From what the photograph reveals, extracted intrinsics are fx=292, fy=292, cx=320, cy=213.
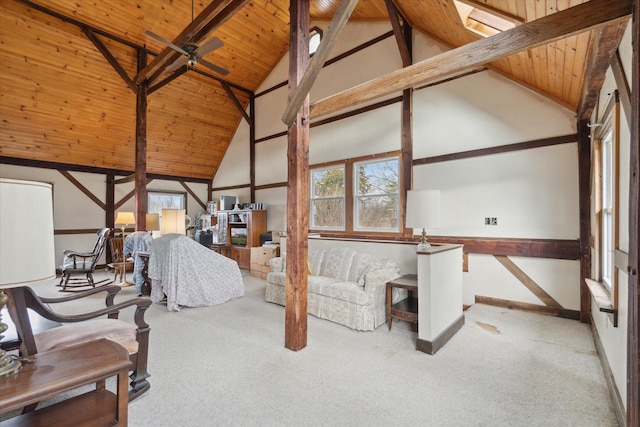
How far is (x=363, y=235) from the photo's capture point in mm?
5652

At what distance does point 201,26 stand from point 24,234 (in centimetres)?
456

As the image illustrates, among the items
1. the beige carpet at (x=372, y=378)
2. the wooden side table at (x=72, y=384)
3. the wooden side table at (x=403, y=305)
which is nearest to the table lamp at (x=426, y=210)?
the wooden side table at (x=403, y=305)

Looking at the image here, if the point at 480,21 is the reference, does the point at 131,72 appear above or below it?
above

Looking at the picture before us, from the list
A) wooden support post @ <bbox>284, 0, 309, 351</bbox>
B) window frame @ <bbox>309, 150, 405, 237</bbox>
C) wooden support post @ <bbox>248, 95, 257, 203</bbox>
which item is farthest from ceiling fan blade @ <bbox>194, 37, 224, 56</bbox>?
wooden support post @ <bbox>248, 95, 257, 203</bbox>

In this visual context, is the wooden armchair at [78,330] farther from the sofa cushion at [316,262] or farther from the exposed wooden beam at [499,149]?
the exposed wooden beam at [499,149]

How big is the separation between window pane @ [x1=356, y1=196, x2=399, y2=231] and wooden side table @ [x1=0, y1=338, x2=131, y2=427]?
4.54 meters

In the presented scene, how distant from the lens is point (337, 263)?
3.99 m

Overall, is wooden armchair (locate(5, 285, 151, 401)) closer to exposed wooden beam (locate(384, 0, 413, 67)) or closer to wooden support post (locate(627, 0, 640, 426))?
wooden support post (locate(627, 0, 640, 426))

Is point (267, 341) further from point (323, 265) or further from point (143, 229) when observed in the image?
point (143, 229)

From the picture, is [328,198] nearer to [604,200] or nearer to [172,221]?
[172,221]

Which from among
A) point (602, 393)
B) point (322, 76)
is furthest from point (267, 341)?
point (322, 76)

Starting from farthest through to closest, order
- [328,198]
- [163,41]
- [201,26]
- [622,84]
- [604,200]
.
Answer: [328,198] → [201,26] → [163,41] → [604,200] → [622,84]

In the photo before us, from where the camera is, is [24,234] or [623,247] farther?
[623,247]

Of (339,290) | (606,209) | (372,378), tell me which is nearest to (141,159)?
(339,290)
